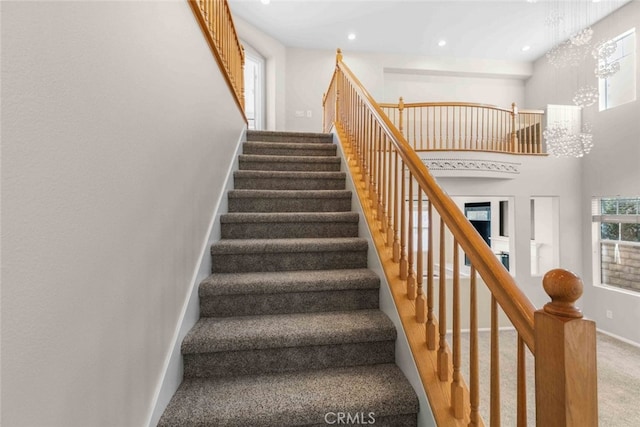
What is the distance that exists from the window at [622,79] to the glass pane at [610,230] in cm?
203

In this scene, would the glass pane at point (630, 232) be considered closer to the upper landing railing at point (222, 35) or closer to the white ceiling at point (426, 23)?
the white ceiling at point (426, 23)

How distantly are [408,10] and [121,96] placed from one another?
573 centimetres

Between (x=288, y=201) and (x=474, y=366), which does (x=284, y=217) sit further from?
(x=474, y=366)

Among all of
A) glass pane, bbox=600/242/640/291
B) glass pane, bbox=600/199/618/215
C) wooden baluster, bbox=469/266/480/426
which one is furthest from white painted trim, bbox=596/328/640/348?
wooden baluster, bbox=469/266/480/426

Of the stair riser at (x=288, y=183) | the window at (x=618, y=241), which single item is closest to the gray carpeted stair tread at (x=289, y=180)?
the stair riser at (x=288, y=183)

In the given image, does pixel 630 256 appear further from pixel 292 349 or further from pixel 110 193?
pixel 110 193

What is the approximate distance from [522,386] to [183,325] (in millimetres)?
1238

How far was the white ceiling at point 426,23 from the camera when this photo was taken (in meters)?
4.88

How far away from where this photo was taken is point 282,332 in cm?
131

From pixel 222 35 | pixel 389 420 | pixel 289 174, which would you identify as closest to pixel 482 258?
pixel 389 420

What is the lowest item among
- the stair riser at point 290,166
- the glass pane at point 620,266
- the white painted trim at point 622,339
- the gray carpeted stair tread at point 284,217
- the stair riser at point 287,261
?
the white painted trim at point 622,339

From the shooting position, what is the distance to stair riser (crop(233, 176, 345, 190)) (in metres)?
2.42

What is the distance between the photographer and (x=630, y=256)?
471cm
